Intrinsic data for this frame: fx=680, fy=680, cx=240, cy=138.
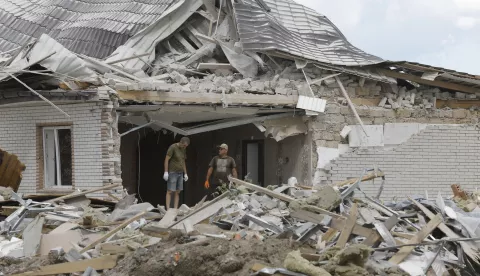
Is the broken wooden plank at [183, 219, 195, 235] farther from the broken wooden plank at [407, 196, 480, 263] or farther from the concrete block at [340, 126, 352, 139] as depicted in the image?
the concrete block at [340, 126, 352, 139]

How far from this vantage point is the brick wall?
11781mm

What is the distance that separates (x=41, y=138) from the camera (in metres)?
12.6

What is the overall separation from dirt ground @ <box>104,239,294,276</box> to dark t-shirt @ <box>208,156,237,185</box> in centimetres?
568

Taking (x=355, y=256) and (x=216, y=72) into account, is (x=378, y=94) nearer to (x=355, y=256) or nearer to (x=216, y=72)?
(x=216, y=72)

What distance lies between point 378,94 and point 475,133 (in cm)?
207

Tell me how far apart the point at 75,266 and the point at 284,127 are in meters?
7.00

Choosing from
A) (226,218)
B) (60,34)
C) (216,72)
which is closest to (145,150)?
(60,34)

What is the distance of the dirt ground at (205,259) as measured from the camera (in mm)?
6168

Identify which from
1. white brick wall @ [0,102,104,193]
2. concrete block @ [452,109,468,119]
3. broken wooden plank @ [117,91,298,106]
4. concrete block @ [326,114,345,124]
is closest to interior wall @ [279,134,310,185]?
concrete block @ [326,114,345,124]

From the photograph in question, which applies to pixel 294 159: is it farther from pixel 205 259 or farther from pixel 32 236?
pixel 205 259

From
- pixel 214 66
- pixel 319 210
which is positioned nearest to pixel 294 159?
pixel 214 66

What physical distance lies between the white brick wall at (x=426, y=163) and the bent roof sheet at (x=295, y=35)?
177cm

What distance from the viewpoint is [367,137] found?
42.0ft

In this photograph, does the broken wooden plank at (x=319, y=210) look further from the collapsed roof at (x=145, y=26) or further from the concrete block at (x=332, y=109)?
the collapsed roof at (x=145, y=26)
